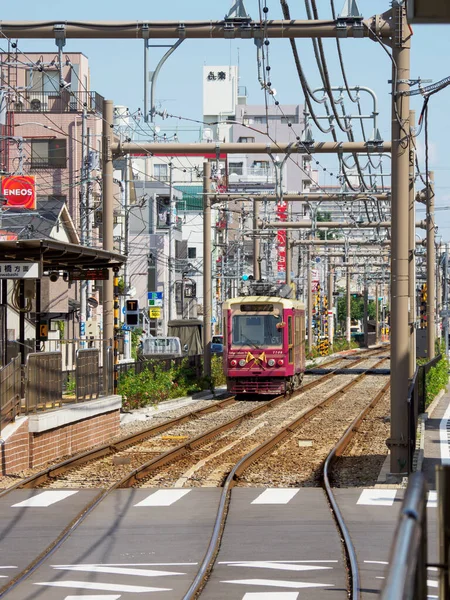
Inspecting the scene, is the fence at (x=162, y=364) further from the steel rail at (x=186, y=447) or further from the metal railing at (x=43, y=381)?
the metal railing at (x=43, y=381)

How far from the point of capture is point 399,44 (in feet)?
52.5

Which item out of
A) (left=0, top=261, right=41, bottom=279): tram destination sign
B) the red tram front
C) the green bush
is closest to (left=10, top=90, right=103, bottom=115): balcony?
the red tram front

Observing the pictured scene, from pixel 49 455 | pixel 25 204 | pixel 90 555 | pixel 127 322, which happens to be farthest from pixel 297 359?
pixel 90 555

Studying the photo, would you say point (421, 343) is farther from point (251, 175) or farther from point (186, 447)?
point (251, 175)

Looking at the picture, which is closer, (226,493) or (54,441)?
(226,493)

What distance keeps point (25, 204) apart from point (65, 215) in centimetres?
271

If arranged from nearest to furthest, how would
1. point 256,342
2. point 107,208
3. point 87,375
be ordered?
point 87,375 → point 107,208 → point 256,342

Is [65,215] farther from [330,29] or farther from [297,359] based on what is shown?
[330,29]

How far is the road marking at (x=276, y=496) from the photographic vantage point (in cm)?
1380

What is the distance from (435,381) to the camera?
3394cm

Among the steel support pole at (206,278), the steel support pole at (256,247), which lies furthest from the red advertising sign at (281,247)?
the steel support pole at (206,278)

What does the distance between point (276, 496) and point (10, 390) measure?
15.3ft

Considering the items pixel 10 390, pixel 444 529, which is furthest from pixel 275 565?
pixel 10 390

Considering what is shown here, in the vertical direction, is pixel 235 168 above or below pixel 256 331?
above
